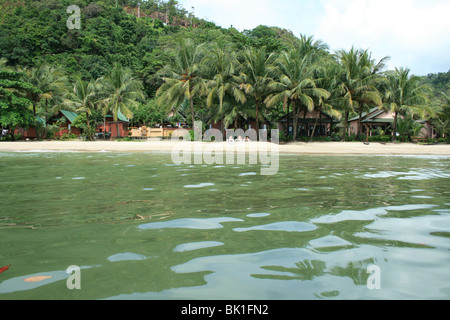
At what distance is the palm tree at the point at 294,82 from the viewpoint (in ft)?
77.7

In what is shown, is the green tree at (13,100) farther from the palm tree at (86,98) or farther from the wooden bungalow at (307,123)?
the wooden bungalow at (307,123)

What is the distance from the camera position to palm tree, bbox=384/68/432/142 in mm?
26609

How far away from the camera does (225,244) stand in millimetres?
2811

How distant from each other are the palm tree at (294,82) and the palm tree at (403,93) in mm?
7321

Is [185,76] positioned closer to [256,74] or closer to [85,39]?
[256,74]

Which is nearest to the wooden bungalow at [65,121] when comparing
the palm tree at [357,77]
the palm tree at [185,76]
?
the palm tree at [185,76]

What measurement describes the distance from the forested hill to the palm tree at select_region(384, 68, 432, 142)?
1718cm

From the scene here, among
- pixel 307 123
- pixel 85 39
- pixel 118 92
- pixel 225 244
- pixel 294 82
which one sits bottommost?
pixel 225 244

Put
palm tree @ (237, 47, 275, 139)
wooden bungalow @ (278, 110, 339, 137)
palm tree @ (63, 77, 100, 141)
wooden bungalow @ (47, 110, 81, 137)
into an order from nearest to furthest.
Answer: palm tree @ (237, 47, 275, 139) < palm tree @ (63, 77, 100, 141) < wooden bungalow @ (278, 110, 339, 137) < wooden bungalow @ (47, 110, 81, 137)

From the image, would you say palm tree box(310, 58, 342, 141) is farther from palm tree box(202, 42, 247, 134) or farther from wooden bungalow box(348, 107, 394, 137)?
wooden bungalow box(348, 107, 394, 137)

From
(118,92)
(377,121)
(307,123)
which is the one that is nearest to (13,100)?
(118,92)

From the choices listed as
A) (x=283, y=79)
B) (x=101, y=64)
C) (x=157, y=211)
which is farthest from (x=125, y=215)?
(x=101, y=64)

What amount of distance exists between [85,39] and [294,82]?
3947 centimetres

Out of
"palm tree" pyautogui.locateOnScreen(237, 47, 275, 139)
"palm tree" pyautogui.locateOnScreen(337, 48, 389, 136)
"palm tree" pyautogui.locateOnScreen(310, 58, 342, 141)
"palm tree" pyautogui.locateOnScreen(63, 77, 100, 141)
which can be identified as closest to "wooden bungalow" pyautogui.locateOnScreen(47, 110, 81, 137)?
"palm tree" pyautogui.locateOnScreen(63, 77, 100, 141)
